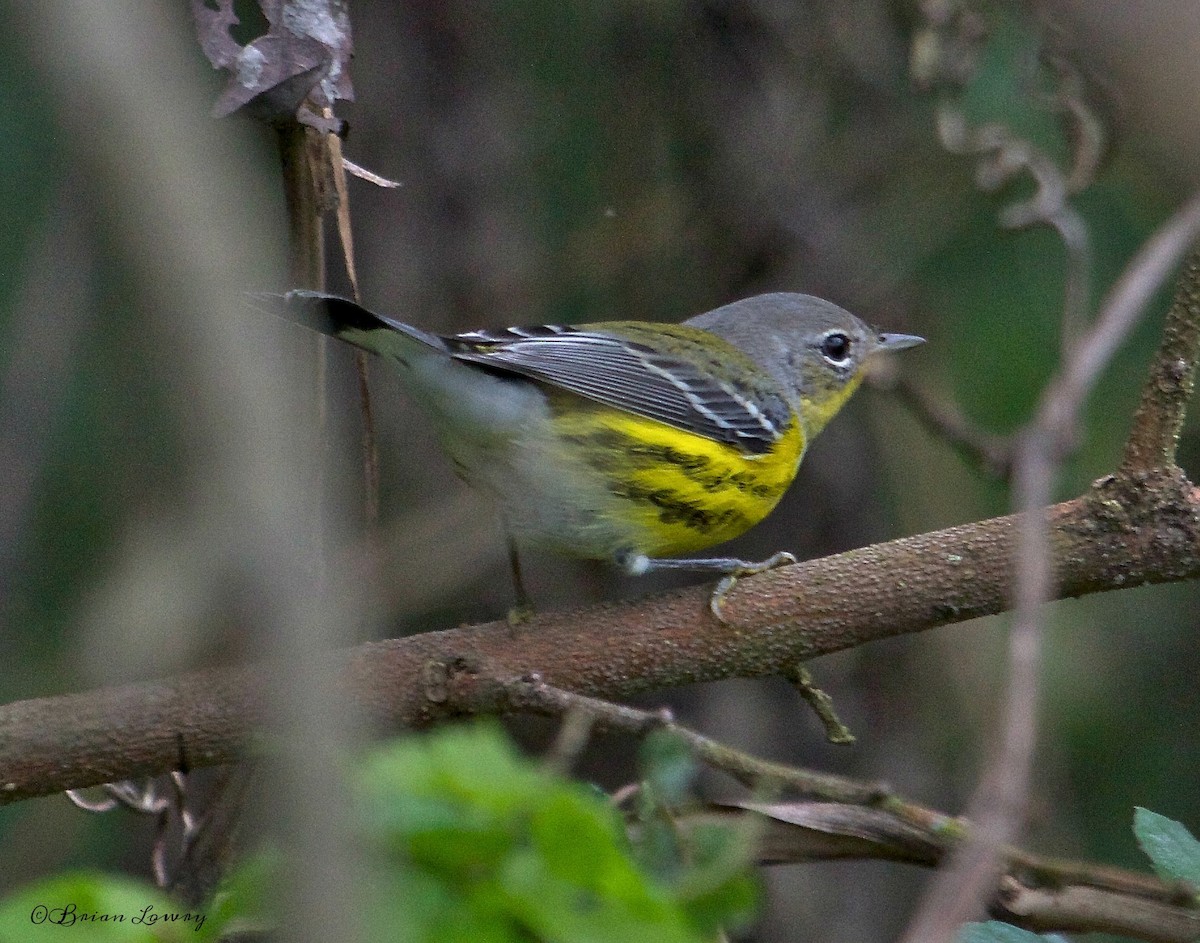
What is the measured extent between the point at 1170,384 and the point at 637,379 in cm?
166

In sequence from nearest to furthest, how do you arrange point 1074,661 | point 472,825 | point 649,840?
point 472,825 → point 649,840 → point 1074,661

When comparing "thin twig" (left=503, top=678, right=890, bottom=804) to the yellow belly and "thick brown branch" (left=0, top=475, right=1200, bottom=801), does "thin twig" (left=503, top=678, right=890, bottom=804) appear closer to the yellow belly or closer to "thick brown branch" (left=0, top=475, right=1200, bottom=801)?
"thick brown branch" (left=0, top=475, right=1200, bottom=801)

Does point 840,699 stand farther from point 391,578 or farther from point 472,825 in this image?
point 472,825

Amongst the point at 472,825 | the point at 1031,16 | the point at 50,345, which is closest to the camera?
the point at 472,825

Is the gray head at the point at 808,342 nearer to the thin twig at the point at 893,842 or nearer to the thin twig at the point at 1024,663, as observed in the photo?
the thin twig at the point at 893,842

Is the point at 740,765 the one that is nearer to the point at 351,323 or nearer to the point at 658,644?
the point at 658,644

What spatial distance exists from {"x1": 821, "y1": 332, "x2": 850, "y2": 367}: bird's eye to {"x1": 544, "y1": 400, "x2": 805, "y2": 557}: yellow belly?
0.89m

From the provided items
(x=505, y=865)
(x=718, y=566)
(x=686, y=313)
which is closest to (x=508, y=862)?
(x=505, y=865)

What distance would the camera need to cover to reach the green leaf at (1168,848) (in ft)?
6.19

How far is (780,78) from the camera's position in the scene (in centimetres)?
500

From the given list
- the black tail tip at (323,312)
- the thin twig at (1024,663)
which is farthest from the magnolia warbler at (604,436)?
the thin twig at (1024,663)

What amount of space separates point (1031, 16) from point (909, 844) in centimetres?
269

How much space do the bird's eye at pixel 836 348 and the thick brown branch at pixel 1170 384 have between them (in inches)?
78.7

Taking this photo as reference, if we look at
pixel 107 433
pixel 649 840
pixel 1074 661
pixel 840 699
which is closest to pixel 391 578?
pixel 107 433
